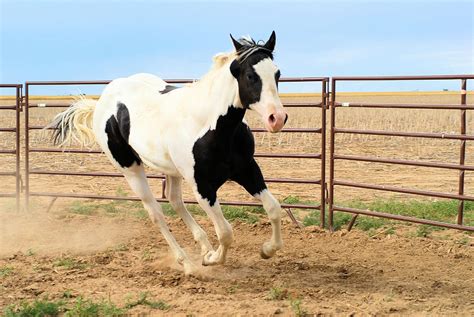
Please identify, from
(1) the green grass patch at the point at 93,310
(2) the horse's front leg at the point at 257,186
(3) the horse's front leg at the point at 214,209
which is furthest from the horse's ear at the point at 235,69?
(1) the green grass patch at the point at 93,310

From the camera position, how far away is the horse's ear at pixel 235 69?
14.9ft

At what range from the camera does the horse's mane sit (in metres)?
4.47

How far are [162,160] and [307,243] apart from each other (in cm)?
208

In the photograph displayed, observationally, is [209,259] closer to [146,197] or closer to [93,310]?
[146,197]

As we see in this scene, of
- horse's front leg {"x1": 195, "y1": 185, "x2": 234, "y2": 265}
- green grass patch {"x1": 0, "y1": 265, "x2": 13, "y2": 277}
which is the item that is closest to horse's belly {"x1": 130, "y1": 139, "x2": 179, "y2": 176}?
horse's front leg {"x1": 195, "y1": 185, "x2": 234, "y2": 265}

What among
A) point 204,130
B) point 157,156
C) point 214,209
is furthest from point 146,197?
point 204,130

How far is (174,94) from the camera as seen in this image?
538 cm

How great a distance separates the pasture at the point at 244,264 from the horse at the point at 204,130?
460 millimetres

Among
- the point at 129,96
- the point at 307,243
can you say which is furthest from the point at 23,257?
the point at 307,243

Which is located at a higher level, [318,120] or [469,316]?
[318,120]

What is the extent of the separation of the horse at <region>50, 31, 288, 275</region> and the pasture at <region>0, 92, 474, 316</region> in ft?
1.51

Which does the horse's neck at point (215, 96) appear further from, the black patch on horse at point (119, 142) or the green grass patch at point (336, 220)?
the green grass patch at point (336, 220)

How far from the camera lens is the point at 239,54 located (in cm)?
456

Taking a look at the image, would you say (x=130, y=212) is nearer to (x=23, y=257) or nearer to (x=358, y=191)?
(x=23, y=257)
